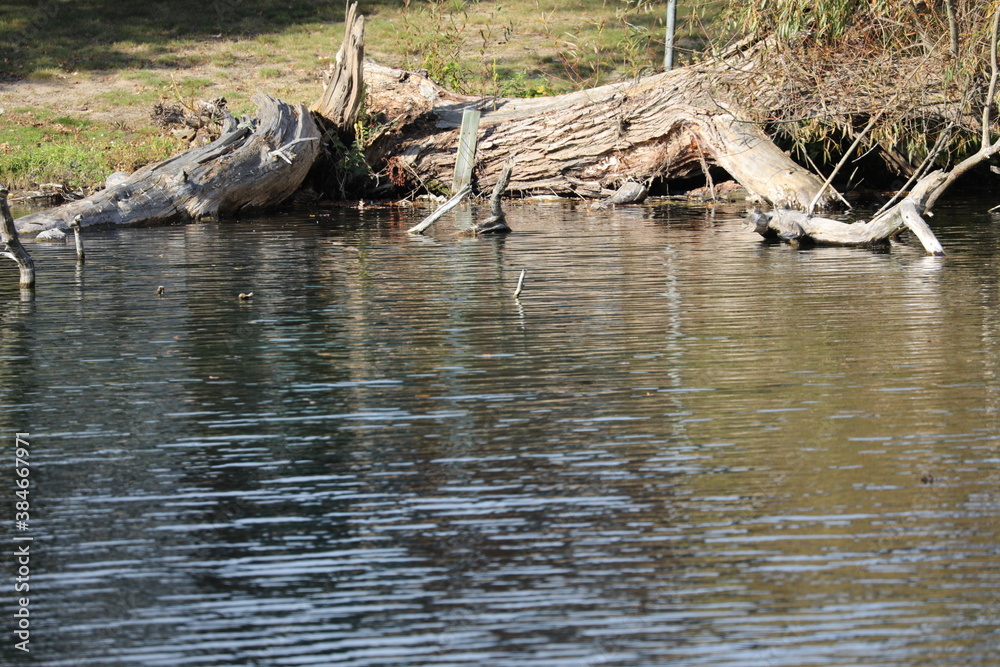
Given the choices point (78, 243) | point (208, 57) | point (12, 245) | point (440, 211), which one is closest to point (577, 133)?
point (440, 211)

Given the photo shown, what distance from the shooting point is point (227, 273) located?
13727mm

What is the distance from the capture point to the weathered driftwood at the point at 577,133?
20422mm

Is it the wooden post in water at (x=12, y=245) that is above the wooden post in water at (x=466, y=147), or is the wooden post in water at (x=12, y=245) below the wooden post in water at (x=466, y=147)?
below

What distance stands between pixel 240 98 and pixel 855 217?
15.0m

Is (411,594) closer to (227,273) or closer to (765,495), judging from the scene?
(765,495)

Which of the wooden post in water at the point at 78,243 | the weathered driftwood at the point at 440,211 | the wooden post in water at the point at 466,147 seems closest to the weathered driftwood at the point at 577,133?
the wooden post in water at the point at 466,147

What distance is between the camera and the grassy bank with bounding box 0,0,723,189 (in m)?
24.2

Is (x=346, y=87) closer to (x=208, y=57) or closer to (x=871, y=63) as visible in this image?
(x=871, y=63)

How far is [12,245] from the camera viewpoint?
39.9 feet

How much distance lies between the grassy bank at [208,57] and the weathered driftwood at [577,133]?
79 centimetres

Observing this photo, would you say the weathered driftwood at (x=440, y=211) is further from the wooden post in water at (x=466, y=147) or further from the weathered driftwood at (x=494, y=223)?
the wooden post in water at (x=466, y=147)

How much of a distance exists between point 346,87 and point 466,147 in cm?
258

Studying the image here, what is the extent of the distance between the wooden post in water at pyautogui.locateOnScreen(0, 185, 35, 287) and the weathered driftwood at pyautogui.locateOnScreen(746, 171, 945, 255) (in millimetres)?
9150

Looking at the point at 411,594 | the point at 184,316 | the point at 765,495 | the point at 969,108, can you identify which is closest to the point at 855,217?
the point at 969,108
